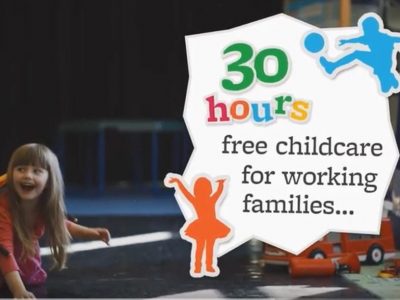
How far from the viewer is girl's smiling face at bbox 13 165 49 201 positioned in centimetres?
297

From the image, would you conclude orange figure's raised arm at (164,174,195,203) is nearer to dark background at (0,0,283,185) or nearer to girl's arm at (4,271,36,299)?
girl's arm at (4,271,36,299)

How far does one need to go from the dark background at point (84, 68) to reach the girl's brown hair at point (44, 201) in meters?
1.32

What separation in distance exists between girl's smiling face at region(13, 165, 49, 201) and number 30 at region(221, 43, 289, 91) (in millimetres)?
764

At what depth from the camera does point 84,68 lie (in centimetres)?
472

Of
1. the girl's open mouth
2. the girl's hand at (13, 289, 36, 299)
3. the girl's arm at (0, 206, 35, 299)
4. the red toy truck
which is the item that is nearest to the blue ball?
the red toy truck

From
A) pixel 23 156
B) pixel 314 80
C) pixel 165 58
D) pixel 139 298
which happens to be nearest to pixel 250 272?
pixel 139 298

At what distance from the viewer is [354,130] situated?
3.21 meters

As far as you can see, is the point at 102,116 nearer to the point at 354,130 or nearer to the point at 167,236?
the point at 167,236

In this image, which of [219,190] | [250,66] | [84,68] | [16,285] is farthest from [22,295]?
[84,68]

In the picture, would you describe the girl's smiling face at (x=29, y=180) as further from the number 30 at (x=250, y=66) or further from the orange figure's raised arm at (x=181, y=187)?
the number 30 at (x=250, y=66)

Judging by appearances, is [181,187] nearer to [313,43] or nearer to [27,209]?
[27,209]

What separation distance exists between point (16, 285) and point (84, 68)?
2020 millimetres

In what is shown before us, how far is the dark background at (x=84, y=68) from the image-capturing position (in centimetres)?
432

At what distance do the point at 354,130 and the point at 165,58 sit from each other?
5.91 ft
